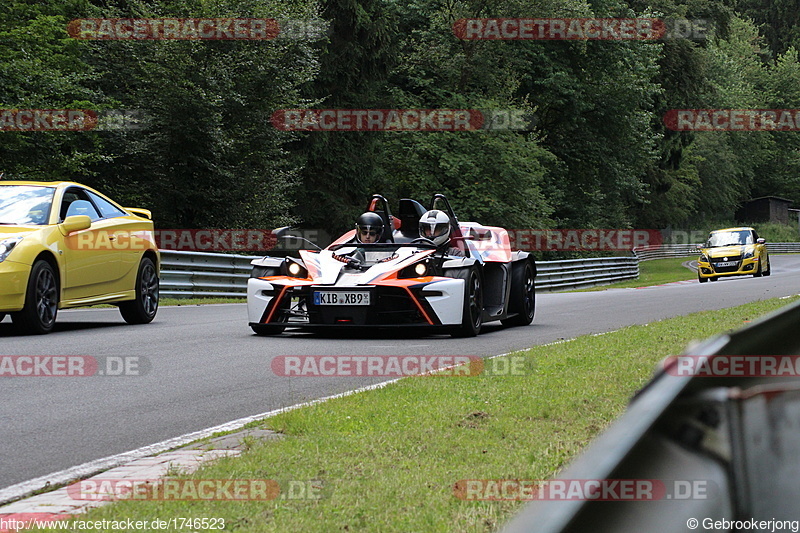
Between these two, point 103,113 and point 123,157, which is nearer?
point 103,113

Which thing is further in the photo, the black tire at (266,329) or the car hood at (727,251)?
the car hood at (727,251)

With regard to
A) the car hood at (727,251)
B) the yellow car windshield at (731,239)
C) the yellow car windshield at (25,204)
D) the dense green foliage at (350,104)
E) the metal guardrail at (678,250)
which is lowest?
the metal guardrail at (678,250)

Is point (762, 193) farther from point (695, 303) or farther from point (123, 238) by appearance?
point (123, 238)

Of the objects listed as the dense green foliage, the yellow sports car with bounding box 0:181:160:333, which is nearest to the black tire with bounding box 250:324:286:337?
the yellow sports car with bounding box 0:181:160:333

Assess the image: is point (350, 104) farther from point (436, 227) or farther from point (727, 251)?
point (436, 227)

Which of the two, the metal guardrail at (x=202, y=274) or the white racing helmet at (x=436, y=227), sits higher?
the white racing helmet at (x=436, y=227)

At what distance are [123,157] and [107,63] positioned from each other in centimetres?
255

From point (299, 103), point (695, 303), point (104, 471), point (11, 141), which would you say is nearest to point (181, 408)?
point (104, 471)

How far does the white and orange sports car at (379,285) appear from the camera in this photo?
11531 millimetres

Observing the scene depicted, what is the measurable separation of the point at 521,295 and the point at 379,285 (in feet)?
10.0

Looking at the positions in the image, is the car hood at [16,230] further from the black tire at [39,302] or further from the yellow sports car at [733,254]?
the yellow sports car at [733,254]

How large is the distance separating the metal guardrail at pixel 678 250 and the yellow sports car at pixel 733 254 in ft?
75.3

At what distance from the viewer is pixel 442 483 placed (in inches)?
170

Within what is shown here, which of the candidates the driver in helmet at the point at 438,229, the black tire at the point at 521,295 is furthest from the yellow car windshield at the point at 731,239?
the driver in helmet at the point at 438,229
